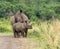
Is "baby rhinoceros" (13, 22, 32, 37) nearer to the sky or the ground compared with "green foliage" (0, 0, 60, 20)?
nearer to the sky

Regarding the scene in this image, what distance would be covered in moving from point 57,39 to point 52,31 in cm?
83

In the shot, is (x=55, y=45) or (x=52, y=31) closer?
(x=55, y=45)

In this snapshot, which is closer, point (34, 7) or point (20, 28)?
point (20, 28)

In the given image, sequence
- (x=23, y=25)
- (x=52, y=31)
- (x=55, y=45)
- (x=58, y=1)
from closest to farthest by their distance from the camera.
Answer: (x=55, y=45)
(x=52, y=31)
(x=23, y=25)
(x=58, y=1)

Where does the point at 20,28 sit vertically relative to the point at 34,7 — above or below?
above

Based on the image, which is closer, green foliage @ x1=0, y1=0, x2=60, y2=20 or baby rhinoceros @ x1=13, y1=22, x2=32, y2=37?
baby rhinoceros @ x1=13, y1=22, x2=32, y2=37

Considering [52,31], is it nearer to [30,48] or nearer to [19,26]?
[30,48]

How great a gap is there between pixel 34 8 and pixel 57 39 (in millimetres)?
32616

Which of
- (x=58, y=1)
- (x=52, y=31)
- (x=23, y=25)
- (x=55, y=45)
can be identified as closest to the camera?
(x=55, y=45)

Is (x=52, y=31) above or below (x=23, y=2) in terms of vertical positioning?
above

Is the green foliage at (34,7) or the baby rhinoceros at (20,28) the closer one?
the baby rhinoceros at (20,28)

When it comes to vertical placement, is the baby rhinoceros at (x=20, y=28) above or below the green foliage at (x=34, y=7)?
above

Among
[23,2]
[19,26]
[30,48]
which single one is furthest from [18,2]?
[30,48]

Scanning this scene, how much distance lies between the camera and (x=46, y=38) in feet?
30.6
